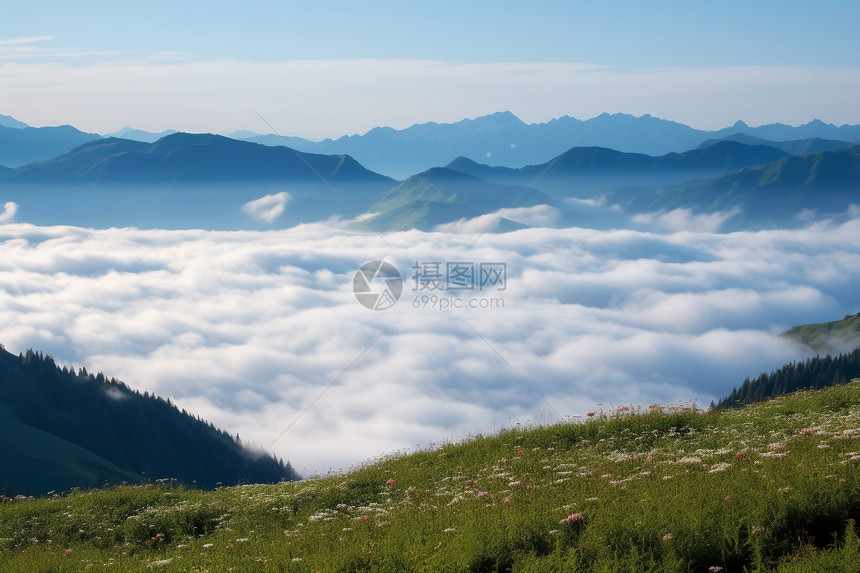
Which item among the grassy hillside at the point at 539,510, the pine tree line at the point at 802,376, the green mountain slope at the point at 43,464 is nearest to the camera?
the grassy hillside at the point at 539,510

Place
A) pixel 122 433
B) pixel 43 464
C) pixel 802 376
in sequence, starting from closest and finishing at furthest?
1. pixel 43 464
2. pixel 802 376
3. pixel 122 433

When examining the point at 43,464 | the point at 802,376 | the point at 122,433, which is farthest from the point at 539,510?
the point at 122,433

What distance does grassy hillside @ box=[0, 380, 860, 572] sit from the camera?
10.8 m

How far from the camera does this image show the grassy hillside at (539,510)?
10.8 m

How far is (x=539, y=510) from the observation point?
1252cm

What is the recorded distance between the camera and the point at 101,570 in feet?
44.8

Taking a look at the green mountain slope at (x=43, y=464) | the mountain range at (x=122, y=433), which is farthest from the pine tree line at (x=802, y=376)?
the green mountain slope at (x=43, y=464)

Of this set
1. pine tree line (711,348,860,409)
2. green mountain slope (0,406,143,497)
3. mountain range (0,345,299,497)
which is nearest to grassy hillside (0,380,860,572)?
green mountain slope (0,406,143,497)

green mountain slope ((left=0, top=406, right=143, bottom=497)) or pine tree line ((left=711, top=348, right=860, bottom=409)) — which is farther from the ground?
pine tree line ((left=711, top=348, right=860, bottom=409))

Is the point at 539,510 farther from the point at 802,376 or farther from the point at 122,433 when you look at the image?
the point at 122,433

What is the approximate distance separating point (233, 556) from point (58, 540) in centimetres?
855

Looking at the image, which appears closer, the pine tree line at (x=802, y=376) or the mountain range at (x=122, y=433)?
the pine tree line at (x=802, y=376)

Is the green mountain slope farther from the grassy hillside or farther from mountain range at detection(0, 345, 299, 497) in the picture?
the grassy hillside

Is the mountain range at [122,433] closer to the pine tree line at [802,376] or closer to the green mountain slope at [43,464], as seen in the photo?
the green mountain slope at [43,464]
